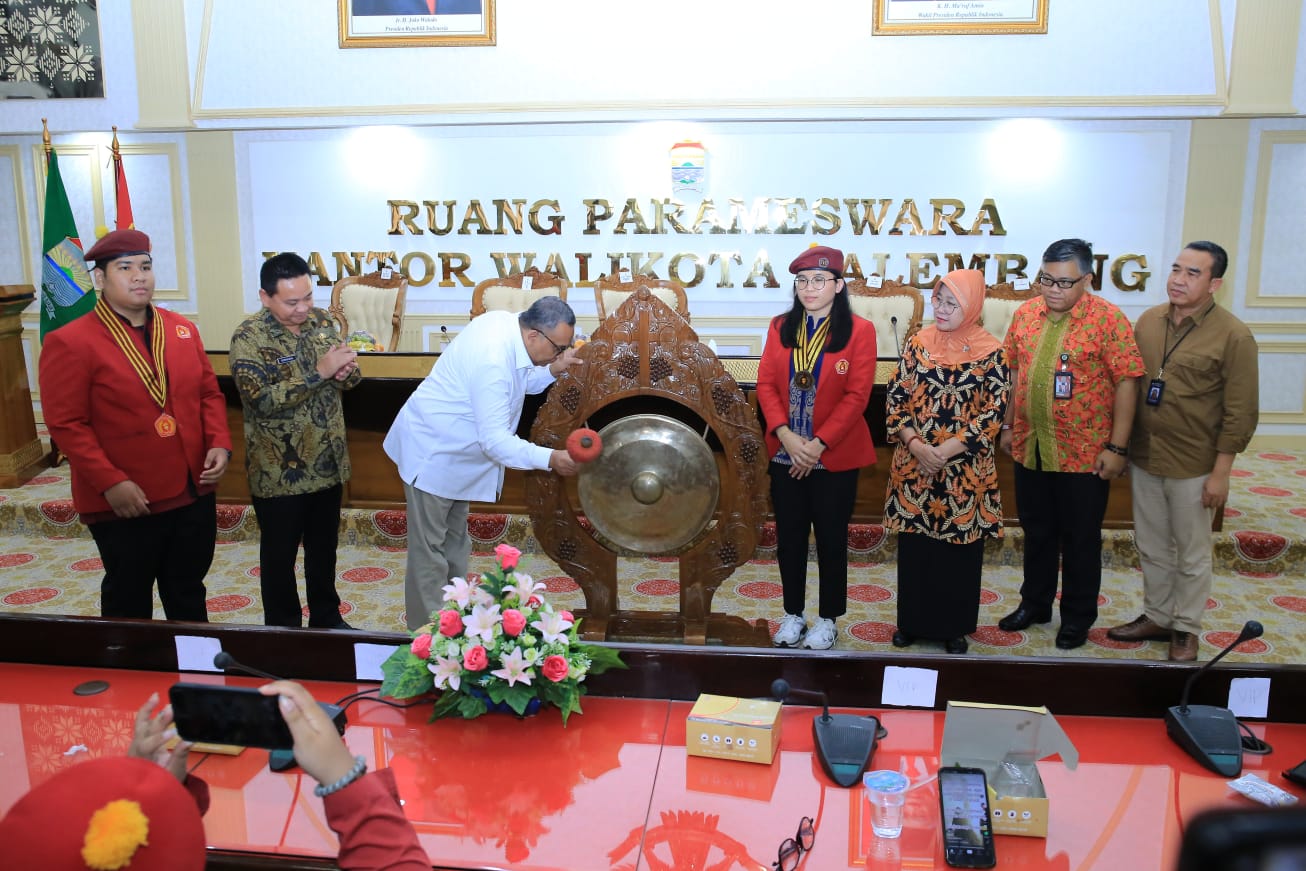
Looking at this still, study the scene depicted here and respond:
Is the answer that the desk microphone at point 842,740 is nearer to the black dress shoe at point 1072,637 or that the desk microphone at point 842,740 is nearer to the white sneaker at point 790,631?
the white sneaker at point 790,631

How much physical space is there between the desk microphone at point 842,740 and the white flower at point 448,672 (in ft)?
1.78

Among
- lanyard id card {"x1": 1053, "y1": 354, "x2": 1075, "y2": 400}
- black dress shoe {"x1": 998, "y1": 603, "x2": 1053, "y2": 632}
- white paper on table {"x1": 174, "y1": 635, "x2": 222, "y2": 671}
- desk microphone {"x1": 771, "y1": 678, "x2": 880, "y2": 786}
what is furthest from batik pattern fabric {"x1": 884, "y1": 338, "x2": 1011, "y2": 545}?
white paper on table {"x1": 174, "y1": 635, "x2": 222, "y2": 671}

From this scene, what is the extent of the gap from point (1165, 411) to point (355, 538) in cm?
323

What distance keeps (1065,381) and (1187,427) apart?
1.21ft

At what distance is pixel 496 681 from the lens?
1.78 meters

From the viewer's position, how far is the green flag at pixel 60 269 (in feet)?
17.1

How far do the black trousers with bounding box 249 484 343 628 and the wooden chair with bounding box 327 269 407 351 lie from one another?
2619 mm

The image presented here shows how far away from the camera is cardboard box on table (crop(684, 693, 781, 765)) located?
1.66m

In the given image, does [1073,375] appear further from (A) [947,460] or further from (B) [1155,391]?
(A) [947,460]

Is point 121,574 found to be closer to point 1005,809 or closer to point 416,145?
point 1005,809

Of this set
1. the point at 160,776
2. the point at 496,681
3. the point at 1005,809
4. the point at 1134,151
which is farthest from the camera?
the point at 1134,151

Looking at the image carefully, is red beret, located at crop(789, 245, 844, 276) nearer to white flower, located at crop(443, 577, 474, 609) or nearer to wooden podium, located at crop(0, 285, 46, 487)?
white flower, located at crop(443, 577, 474, 609)

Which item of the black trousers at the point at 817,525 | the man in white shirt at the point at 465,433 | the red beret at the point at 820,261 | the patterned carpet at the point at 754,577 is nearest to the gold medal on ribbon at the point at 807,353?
the red beret at the point at 820,261

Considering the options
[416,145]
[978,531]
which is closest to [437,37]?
[416,145]
